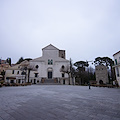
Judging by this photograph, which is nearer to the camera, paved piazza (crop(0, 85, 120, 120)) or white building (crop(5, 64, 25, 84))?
paved piazza (crop(0, 85, 120, 120))

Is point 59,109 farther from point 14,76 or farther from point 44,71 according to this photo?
point 14,76

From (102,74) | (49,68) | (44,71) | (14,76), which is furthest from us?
(49,68)

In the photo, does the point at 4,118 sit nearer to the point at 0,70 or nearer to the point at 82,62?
the point at 0,70

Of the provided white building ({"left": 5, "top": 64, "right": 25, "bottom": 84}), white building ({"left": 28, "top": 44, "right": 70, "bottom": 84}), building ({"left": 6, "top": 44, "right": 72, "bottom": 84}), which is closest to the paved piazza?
building ({"left": 6, "top": 44, "right": 72, "bottom": 84})

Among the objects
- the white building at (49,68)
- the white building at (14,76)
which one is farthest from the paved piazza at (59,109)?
the white building at (14,76)

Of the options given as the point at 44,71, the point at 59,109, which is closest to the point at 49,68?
the point at 44,71

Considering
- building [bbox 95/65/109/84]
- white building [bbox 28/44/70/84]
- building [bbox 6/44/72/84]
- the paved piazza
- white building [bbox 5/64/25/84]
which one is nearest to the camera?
the paved piazza

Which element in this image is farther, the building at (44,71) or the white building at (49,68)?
the white building at (49,68)

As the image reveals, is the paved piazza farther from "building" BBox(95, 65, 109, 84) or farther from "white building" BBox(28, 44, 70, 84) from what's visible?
"building" BBox(95, 65, 109, 84)

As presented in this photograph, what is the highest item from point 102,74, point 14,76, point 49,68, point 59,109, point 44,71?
point 49,68

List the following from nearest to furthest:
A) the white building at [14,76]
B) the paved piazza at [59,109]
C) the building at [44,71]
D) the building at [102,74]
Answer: the paved piazza at [59,109] < the white building at [14,76] < the building at [102,74] < the building at [44,71]

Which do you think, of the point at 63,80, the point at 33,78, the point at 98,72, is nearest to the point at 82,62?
the point at 98,72

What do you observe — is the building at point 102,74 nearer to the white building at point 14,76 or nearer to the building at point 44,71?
the building at point 44,71

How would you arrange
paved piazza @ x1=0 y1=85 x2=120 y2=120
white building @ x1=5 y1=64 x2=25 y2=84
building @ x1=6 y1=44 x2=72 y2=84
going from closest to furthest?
1. paved piazza @ x1=0 y1=85 x2=120 y2=120
2. white building @ x1=5 y1=64 x2=25 y2=84
3. building @ x1=6 y1=44 x2=72 y2=84
